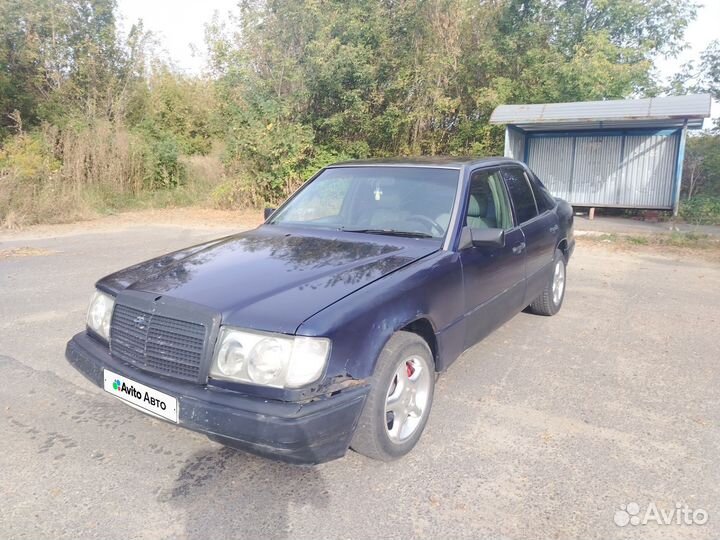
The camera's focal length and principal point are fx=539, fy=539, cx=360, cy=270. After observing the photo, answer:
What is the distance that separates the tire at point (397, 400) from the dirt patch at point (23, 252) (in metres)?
8.44

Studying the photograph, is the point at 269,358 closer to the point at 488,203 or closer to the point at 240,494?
the point at 240,494

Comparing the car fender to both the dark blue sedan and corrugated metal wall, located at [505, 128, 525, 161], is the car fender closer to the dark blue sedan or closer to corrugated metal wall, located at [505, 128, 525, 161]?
the dark blue sedan

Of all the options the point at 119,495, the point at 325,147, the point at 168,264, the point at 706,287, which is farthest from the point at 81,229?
the point at 706,287

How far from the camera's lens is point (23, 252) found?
935 cm

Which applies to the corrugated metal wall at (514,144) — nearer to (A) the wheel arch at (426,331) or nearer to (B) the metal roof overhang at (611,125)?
(B) the metal roof overhang at (611,125)

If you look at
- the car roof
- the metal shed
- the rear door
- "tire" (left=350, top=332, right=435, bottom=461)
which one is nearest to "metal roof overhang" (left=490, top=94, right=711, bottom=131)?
the metal shed

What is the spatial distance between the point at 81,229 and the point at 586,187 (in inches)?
507

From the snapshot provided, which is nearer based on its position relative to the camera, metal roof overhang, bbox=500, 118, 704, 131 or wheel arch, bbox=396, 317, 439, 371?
wheel arch, bbox=396, 317, 439, 371

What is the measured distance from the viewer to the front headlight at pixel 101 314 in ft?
10.4

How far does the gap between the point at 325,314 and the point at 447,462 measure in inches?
45.9

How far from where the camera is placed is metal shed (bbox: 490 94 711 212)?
12344 mm

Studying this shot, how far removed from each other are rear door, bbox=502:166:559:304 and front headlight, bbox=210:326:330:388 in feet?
8.91

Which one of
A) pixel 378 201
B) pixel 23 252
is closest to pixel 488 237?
pixel 378 201

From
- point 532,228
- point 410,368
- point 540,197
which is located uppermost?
point 540,197
